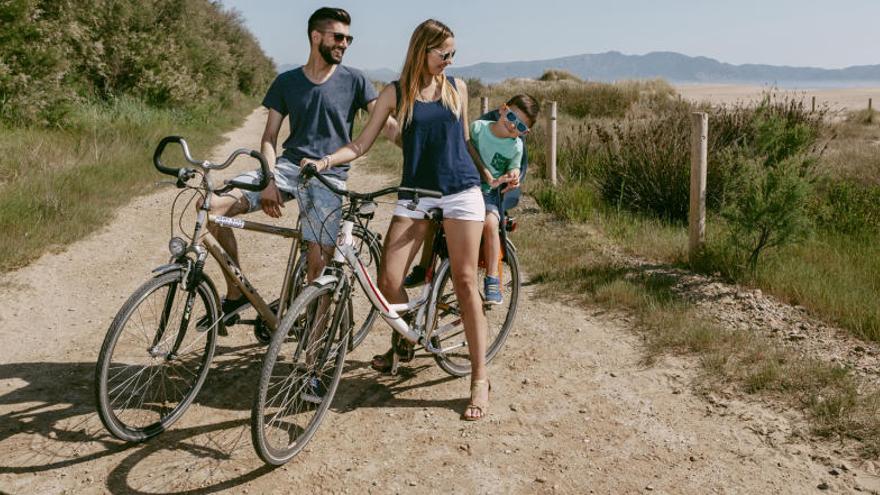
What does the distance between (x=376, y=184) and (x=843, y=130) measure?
1664 cm

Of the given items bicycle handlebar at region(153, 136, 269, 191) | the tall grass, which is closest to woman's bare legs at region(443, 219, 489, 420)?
bicycle handlebar at region(153, 136, 269, 191)

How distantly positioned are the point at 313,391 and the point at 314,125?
4.77 feet

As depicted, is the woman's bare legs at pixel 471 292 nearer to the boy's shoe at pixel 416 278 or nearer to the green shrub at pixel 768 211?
the boy's shoe at pixel 416 278

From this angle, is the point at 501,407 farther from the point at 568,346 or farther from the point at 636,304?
the point at 636,304

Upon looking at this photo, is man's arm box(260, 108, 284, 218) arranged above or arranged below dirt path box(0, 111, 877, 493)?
above

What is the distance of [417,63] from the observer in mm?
3768

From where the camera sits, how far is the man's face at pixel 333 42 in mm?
4137

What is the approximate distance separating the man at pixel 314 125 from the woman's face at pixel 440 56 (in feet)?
1.50

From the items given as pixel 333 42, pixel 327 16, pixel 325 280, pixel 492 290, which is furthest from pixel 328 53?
pixel 492 290

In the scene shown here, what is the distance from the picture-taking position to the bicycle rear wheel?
355 centimetres

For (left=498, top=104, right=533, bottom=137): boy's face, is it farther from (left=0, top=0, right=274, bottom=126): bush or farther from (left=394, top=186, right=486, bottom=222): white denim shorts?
(left=0, top=0, right=274, bottom=126): bush

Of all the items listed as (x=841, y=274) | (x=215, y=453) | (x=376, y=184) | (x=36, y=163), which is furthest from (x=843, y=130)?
(x=215, y=453)

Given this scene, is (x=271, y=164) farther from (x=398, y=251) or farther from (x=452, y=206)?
(x=452, y=206)

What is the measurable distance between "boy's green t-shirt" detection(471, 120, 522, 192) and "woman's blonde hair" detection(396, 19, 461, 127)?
0.78 metres
